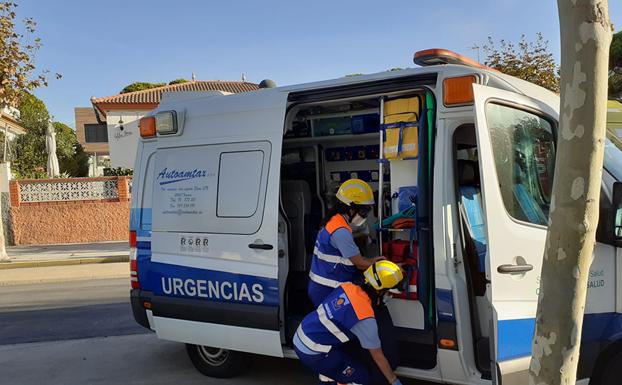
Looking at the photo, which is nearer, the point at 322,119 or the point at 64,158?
the point at 322,119

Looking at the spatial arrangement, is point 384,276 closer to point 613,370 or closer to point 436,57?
point 613,370

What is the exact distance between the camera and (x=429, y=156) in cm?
341

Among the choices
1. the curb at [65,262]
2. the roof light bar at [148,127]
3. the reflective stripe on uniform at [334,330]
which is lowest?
the curb at [65,262]

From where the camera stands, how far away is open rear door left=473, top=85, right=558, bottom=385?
2.90 meters

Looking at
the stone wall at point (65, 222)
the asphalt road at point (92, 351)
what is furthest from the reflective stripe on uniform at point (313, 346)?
the stone wall at point (65, 222)

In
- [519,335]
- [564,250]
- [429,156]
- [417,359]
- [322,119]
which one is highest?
[322,119]

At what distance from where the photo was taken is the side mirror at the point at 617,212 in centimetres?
291

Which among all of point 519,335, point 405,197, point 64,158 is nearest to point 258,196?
point 405,197

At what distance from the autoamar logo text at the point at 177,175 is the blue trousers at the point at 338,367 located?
69.8 inches

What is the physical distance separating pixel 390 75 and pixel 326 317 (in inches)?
65.2

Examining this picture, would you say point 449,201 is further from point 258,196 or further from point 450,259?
point 258,196

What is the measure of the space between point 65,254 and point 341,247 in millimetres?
12457

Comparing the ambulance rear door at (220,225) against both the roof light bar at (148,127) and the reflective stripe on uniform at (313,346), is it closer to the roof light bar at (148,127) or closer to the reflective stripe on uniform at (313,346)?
the roof light bar at (148,127)

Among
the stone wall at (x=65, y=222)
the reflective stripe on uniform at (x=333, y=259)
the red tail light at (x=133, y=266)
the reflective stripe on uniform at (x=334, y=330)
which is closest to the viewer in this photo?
the reflective stripe on uniform at (x=334, y=330)
